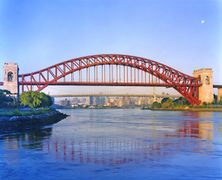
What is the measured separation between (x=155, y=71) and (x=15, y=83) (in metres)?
32.7

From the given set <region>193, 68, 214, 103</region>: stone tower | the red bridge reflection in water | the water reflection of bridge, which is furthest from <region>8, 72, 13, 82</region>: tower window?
the red bridge reflection in water

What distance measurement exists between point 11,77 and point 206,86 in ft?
166

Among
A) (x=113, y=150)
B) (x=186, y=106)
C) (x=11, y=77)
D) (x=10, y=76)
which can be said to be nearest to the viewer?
(x=113, y=150)

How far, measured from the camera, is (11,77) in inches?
3263

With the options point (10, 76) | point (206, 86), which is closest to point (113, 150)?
point (10, 76)

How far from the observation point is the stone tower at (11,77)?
80.7 m

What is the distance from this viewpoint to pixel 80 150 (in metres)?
18.6

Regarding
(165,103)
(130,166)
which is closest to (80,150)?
(130,166)

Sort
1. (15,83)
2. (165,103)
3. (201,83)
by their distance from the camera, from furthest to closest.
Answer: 1. (165,103)
2. (201,83)
3. (15,83)

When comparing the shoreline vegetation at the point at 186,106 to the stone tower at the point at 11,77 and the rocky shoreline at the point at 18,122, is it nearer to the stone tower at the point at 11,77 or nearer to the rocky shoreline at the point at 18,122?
the stone tower at the point at 11,77

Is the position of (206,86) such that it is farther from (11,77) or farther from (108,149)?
(108,149)

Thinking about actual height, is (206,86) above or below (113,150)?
above

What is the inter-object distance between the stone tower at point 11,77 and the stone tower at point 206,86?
48.3 m

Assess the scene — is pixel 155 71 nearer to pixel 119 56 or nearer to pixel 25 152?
pixel 119 56
